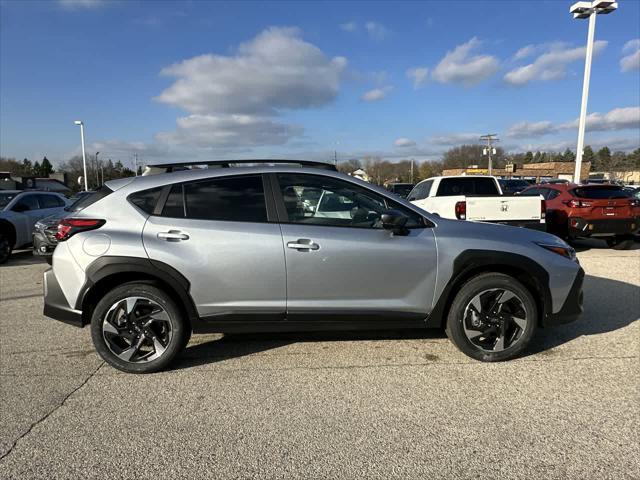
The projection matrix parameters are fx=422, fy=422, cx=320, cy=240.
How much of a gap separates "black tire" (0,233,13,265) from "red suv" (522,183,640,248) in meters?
12.7

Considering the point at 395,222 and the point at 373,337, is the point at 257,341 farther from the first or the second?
the point at 395,222

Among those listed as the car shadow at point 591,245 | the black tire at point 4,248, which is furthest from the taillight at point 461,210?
the black tire at point 4,248

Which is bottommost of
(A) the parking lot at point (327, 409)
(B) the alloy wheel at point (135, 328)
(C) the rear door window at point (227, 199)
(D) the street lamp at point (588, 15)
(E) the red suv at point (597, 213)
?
(A) the parking lot at point (327, 409)

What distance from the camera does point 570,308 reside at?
150 inches

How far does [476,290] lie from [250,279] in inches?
76.7

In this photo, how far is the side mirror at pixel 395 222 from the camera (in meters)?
3.55

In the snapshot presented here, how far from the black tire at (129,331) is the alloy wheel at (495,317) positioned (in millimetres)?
2473

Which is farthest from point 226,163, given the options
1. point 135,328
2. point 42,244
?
point 42,244

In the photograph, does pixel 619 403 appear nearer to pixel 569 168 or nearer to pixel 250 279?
pixel 250 279

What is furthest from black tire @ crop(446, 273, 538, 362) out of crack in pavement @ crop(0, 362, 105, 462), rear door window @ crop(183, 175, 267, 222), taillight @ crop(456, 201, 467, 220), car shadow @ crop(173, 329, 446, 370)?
taillight @ crop(456, 201, 467, 220)

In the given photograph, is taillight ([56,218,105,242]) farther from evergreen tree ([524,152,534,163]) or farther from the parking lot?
evergreen tree ([524,152,534,163])

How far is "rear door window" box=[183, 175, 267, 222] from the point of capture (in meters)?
3.62

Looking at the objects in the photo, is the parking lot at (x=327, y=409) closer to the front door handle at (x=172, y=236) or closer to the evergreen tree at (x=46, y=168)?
the front door handle at (x=172, y=236)

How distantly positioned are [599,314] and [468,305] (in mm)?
2535
